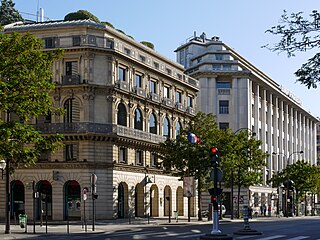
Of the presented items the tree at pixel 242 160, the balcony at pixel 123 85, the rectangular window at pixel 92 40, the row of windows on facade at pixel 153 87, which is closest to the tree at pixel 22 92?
the rectangular window at pixel 92 40

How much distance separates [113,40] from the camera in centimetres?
5919

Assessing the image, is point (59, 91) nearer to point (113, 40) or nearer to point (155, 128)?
point (113, 40)

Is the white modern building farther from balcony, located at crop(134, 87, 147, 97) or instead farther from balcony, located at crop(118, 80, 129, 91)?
balcony, located at crop(118, 80, 129, 91)

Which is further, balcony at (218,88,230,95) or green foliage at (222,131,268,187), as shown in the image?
balcony at (218,88,230,95)

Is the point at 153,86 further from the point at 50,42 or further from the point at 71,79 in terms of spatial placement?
the point at 50,42

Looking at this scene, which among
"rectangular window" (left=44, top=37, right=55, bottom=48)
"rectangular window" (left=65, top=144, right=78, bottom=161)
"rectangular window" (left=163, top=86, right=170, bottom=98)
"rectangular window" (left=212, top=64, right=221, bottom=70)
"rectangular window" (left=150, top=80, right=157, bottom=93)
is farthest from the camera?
"rectangular window" (left=212, top=64, right=221, bottom=70)

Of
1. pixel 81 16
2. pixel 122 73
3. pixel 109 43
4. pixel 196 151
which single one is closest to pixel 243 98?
pixel 81 16

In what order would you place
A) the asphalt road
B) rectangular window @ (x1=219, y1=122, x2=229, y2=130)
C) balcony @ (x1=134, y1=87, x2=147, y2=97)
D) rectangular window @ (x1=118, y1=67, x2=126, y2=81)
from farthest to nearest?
rectangular window @ (x1=219, y1=122, x2=229, y2=130) < balcony @ (x1=134, y1=87, x2=147, y2=97) < rectangular window @ (x1=118, y1=67, x2=126, y2=81) < the asphalt road

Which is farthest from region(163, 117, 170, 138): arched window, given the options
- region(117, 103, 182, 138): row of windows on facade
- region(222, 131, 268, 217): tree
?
region(222, 131, 268, 217): tree

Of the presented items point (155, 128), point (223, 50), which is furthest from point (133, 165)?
point (223, 50)

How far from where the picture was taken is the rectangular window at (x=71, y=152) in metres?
57.3

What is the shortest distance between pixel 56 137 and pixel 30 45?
5.50 metres

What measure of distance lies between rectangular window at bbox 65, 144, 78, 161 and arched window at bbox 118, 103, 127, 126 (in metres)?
5.65

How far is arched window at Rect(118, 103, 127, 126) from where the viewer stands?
60500 millimetres
